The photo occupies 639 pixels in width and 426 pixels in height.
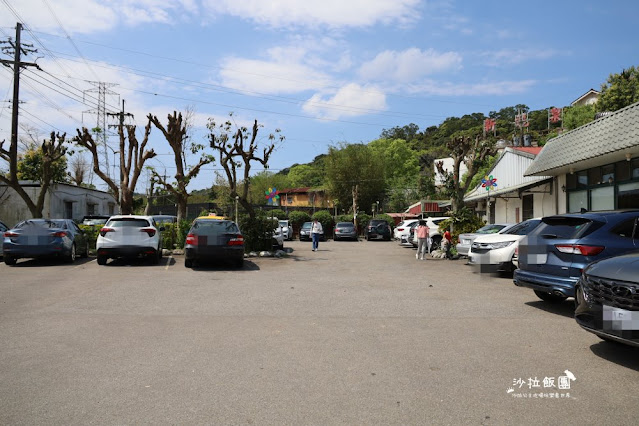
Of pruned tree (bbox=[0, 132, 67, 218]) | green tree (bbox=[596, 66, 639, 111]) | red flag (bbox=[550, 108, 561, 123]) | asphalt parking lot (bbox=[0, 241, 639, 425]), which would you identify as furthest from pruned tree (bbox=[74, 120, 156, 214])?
red flag (bbox=[550, 108, 561, 123])

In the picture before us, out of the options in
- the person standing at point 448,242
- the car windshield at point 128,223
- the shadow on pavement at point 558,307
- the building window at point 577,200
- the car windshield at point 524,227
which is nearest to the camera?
the shadow on pavement at point 558,307

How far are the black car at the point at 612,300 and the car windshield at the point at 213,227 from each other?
10810 mm

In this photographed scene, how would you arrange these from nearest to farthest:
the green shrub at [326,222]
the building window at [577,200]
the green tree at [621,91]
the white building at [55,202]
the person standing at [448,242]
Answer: the building window at [577,200]
the person standing at [448,242]
the white building at [55,202]
the green tree at [621,91]
the green shrub at [326,222]

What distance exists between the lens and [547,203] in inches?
842

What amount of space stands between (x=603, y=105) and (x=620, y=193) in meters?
27.1

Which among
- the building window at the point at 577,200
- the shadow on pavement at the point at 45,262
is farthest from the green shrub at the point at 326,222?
the shadow on pavement at the point at 45,262

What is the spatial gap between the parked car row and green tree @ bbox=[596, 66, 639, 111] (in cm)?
3379

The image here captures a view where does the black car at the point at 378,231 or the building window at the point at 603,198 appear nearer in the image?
the building window at the point at 603,198

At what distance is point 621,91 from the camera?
3691 centimetres

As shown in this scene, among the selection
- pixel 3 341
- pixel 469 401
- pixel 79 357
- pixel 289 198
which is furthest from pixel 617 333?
pixel 289 198

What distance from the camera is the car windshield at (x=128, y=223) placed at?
1533cm

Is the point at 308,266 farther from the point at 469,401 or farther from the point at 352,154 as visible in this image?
the point at 352,154

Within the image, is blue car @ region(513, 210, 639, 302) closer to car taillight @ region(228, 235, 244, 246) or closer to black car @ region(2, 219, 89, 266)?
car taillight @ region(228, 235, 244, 246)

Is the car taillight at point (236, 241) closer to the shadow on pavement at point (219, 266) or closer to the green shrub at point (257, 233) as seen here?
the shadow on pavement at point (219, 266)
